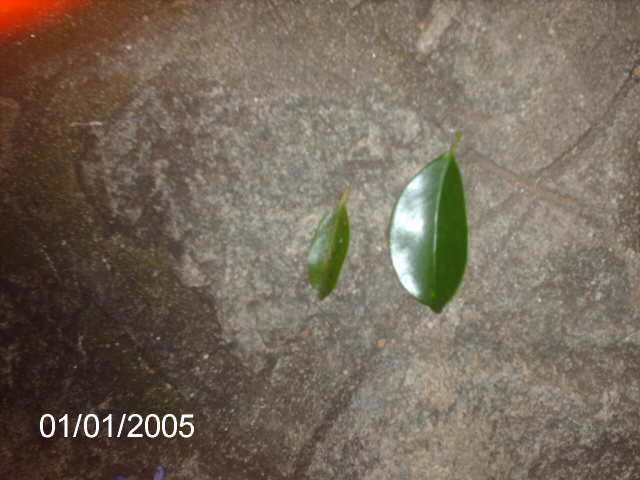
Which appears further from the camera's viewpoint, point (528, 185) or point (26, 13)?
point (528, 185)

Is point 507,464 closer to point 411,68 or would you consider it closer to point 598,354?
point 598,354

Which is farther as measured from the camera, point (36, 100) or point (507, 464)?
point (507, 464)

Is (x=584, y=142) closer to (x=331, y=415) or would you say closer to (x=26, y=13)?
(x=331, y=415)

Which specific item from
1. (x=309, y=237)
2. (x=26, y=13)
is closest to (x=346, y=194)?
(x=309, y=237)

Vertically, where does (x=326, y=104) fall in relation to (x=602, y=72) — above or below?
below

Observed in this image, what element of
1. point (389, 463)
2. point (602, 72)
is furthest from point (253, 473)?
point (602, 72)

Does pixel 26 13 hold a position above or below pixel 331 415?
above

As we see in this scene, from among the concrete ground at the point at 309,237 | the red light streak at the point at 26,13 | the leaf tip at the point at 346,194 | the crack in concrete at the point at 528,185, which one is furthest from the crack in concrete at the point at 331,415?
the red light streak at the point at 26,13
